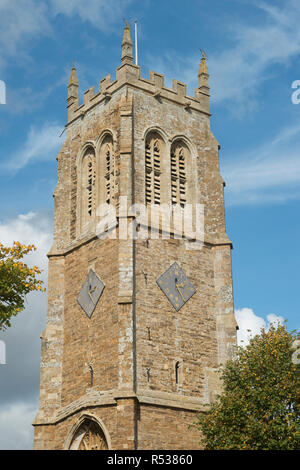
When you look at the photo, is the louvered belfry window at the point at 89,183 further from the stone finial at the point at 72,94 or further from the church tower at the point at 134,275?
the stone finial at the point at 72,94

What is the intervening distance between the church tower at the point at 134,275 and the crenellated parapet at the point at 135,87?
0.07m

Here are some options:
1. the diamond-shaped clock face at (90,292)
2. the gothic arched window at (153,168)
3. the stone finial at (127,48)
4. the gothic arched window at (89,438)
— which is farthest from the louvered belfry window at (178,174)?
the gothic arched window at (89,438)

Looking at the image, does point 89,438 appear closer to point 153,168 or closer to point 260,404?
point 260,404

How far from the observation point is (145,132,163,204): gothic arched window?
36062mm

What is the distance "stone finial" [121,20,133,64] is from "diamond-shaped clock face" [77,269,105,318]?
33.2 feet

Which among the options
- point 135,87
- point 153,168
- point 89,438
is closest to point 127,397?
point 89,438

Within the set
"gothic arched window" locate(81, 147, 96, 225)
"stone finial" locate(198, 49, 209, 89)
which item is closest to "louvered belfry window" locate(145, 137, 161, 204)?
"gothic arched window" locate(81, 147, 96, 225)

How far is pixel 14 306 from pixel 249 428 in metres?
9.20

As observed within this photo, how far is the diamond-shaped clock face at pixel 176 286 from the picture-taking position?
112 ft

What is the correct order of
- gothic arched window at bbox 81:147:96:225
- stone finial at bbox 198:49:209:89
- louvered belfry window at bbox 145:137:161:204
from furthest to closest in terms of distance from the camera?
stone finial at bbox 198:49:209:89
gothic arched window at bbox 81:147:96:225
louvered belfry window at bbox 145:137:161:204

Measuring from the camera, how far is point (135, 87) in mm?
37219

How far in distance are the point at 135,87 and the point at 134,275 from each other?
30.9 ft

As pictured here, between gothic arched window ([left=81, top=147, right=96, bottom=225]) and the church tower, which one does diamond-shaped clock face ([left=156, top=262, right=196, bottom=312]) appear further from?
gothic arched window ([left=81, top=147, right=96, bottom=225])
